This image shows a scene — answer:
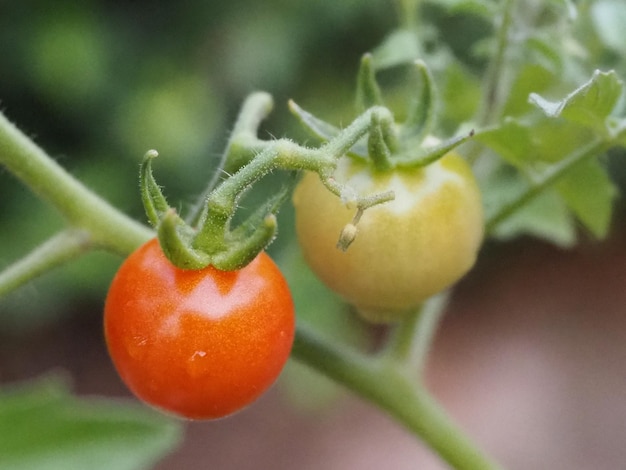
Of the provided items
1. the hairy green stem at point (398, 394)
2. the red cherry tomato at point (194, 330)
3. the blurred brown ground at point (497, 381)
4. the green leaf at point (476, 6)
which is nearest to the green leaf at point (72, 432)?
the hairy green stem at point (398, 394)

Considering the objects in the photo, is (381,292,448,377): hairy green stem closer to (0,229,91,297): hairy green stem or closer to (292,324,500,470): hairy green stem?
(292,324,500,470): hairy green stem

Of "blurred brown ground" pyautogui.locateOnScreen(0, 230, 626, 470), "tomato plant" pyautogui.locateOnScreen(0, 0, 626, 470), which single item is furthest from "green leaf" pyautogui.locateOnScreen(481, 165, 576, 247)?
"blurred brown ground" pyautogui.locateOnScreen(0, 230, 626, 470)

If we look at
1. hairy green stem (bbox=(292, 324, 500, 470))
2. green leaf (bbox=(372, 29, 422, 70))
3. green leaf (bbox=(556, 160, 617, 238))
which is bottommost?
hairy green stem (bbox=(292, 324, 500, 470))

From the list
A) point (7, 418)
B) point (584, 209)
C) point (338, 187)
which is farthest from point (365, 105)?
point (7, 418)

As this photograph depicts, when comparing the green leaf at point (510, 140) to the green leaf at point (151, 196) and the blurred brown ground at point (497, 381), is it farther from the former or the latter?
the blurred brown ground at point (497, 381)

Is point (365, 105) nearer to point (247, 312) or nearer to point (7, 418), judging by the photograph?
point (247, 312)

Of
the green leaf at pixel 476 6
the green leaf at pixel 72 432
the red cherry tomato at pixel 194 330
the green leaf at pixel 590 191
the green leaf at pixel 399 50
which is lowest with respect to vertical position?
the green leaf at pixel 72 432
